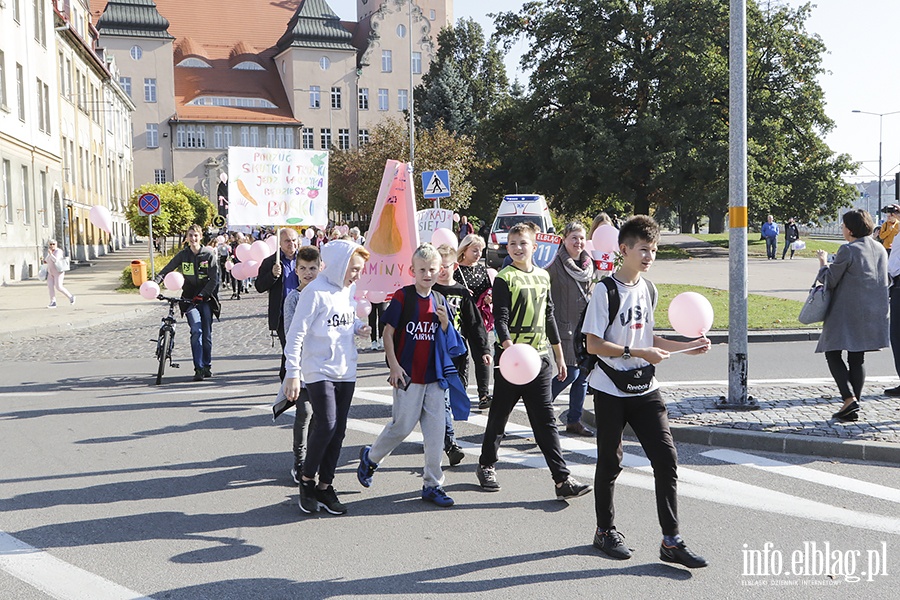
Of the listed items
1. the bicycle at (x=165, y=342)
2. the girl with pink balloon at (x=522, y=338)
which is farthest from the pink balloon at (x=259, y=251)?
the girl with pink balloon at (x=522, y=338)

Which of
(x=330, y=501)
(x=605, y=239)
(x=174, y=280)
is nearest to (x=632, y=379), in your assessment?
(x=330, y=501)

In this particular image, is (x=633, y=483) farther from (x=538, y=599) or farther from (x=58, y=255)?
(x=58, y=255)

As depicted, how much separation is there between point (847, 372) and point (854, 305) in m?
0.60

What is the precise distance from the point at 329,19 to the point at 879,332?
88.9 meters

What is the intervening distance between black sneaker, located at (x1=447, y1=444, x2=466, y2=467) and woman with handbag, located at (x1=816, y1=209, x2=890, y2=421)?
3412 mm

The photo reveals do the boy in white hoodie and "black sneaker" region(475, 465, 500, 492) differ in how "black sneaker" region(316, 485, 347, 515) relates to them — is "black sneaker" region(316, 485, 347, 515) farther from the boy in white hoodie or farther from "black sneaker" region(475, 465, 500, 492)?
"black sneaker" region(475, 465, 500, 492)

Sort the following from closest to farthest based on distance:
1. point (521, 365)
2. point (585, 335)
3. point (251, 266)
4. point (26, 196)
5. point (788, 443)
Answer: point (585, 335) < point (521, 365) < point (788, 443) < point (251, 266) < point (26, 196)

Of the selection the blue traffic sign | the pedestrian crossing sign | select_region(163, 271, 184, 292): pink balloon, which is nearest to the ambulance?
the pedestrian crossing sign

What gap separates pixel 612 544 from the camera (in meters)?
4.96

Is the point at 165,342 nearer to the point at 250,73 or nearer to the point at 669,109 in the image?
the point at 669,109

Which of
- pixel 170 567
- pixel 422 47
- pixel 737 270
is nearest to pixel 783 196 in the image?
pixel 737 270

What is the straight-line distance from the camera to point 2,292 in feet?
86.7

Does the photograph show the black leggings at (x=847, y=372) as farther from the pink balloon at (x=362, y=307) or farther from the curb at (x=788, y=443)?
the pink balloon at (x=362, y=307)

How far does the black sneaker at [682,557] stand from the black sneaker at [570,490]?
1.29 m
